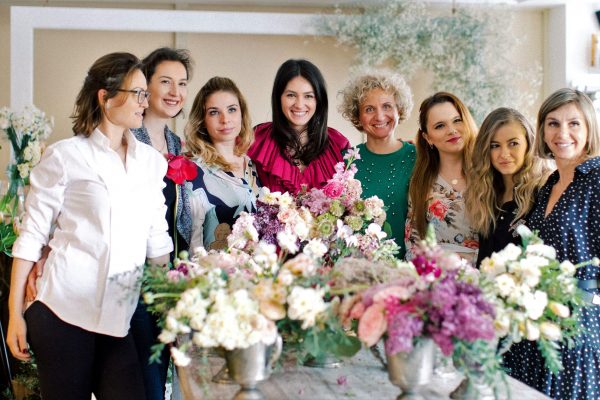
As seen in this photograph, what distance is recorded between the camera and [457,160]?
3377mm

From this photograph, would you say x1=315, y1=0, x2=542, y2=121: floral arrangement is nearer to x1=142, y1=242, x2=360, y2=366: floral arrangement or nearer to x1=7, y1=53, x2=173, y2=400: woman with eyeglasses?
x1=7, y1=53, x2=173, y2=400: woman with eyeglasses

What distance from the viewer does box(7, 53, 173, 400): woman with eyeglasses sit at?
2270 millimetres

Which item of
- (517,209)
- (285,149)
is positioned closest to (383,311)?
(517,209)

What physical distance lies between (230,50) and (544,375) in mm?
5029

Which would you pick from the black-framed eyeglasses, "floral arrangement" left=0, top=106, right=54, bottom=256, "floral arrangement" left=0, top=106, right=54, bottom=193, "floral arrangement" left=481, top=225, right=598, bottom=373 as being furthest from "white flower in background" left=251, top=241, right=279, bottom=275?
"floral arrangement" left=0, top=106, right=54, bottom=193

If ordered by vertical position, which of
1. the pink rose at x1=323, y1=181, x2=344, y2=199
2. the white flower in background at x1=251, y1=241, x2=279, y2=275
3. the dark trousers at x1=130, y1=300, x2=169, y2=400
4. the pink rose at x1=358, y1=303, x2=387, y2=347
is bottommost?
the dark trousers at x1=130, y1=300, x2=169, y2=400

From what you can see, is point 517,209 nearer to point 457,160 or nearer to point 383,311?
point 457,160

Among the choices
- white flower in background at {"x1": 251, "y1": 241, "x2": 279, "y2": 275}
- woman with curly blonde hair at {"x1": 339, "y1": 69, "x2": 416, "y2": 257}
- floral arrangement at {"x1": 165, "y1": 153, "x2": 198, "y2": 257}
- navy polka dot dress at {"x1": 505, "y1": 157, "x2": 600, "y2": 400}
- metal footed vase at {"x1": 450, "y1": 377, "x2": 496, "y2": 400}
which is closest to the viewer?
metal footed vase at {"x1": 450, "y1": 377, "x2": 496, "y2": 400}

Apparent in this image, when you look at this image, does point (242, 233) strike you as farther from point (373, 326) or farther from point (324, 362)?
point (373, 326)

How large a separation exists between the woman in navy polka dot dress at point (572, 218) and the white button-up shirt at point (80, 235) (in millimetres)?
1448

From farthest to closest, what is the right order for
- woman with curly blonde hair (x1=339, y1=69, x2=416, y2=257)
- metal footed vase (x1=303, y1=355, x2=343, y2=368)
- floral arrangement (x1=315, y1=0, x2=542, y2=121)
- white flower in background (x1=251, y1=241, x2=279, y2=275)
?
floral arrangement (x1=315, y1=0, x2=542, y2=121), woman with curly blonde hair (x1=339, y1=69, x2=416, y2=257), metal footed vase (x1=303, y1=355, x2=343, y2=368), white flower in background (x1=251, y1=241, x2=279, y2=275)

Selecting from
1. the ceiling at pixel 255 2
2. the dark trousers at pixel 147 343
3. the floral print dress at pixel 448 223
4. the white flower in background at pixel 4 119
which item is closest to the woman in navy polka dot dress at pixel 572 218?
the floral print dress at pixel 448 223

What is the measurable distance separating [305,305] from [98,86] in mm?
1181

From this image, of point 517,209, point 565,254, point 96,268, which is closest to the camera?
point 96,268
